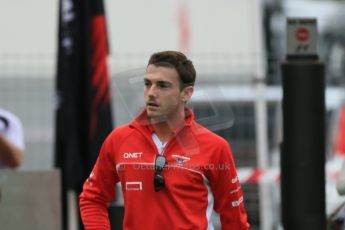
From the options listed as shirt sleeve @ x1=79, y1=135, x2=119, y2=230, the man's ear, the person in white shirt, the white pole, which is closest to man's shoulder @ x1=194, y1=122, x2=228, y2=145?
the man's ear

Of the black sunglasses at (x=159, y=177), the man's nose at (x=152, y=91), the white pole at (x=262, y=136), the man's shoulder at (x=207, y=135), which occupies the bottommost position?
the white pole at (x=262, y=136)

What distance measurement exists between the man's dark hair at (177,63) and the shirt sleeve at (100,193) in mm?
486

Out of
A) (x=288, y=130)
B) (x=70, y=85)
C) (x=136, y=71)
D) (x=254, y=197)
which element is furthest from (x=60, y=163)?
(x=288, y=130)

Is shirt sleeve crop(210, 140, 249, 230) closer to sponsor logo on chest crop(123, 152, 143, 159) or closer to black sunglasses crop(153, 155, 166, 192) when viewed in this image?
Result: black sunglasses crop(153, 155, 166, 192)

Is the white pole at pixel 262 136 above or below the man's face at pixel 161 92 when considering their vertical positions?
below

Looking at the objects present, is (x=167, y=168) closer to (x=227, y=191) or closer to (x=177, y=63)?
(x=227, y=191)

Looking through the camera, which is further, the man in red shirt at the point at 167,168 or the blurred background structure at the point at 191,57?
the blurred background structure at the point at 191,57

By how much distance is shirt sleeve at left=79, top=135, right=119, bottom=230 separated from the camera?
5250 mm

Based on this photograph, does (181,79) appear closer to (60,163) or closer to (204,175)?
(204,175)

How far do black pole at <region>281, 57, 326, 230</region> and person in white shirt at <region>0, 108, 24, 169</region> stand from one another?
3417 millimetres

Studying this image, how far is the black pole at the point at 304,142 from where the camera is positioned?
4.70m

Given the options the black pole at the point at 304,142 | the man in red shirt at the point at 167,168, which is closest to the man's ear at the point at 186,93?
the man in red shirt at the point at 167,168

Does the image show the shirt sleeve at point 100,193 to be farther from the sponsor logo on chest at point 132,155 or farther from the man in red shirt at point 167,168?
the sponsor logo on chest at point 132,155

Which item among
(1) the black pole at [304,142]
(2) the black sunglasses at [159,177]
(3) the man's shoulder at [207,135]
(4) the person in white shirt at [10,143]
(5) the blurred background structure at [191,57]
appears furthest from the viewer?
(5) the blurred background structure at [191,57]
